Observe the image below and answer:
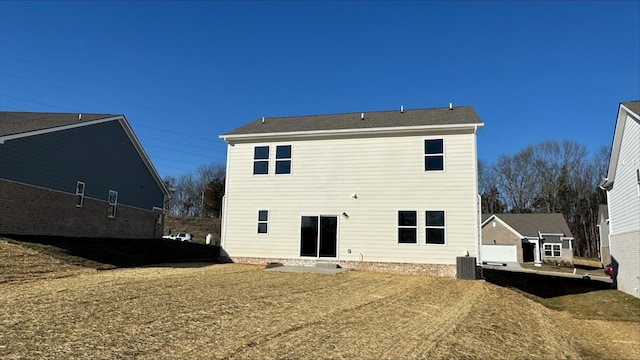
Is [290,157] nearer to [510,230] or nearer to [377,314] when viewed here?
[377,314]

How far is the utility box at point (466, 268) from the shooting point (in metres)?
14.1

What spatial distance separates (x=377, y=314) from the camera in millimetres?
7617

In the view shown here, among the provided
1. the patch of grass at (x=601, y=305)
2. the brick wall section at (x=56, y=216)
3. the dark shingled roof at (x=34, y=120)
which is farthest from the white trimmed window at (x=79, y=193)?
the patch of grass at (x=601, y=305)

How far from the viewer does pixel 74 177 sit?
18891 mm

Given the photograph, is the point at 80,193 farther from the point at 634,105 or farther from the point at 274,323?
the point at 634,105

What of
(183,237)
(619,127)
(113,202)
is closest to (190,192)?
(183,237)

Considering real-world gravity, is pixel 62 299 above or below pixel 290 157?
below

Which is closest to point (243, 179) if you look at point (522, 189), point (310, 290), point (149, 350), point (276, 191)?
point (276, 191)

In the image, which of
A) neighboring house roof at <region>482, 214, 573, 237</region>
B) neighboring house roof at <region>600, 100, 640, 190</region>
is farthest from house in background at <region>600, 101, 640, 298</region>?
neighboring house roof at <region>482, 214, 573, 237</region>

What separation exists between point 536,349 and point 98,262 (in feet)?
43.4

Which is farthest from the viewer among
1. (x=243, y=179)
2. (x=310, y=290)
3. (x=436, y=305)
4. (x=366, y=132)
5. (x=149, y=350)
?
(x=243, y=179)

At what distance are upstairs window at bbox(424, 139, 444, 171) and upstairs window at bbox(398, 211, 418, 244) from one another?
1883 mm

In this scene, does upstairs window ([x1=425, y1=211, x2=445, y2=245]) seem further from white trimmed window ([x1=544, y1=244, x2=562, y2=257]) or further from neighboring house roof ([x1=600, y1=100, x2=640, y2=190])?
white trimmed window ([x1=544, y1=244, x2=562, y2=257])

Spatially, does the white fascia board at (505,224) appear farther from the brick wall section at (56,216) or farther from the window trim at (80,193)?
the window trim at (80,193)
